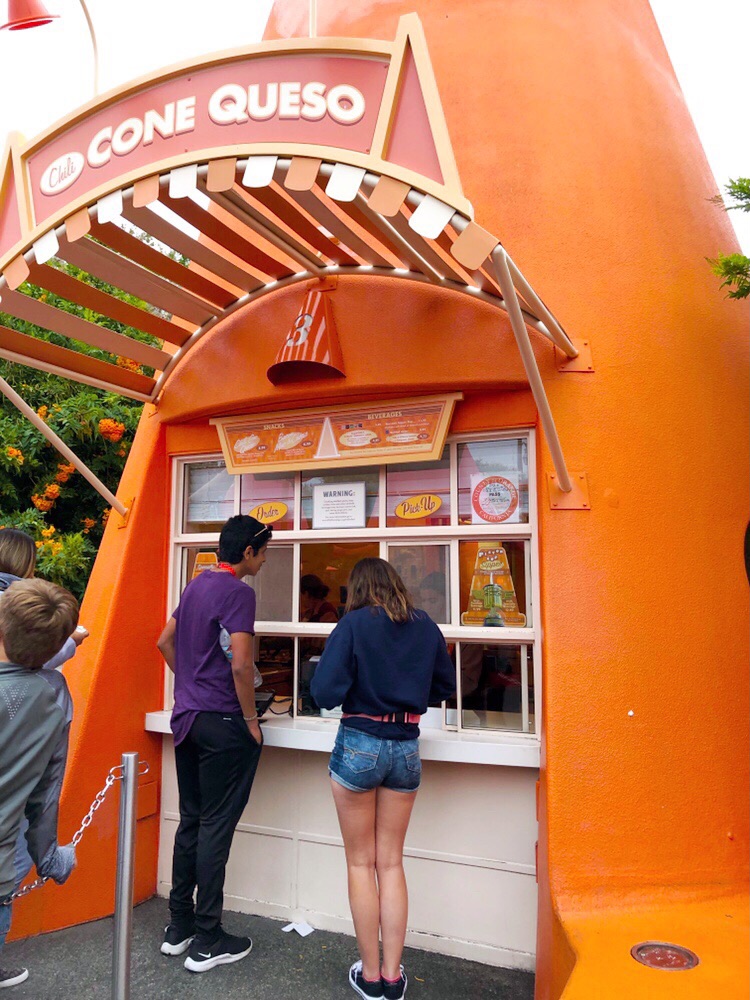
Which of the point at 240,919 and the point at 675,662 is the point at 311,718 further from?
the point at 675,662

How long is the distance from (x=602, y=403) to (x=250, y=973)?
3.18 meters

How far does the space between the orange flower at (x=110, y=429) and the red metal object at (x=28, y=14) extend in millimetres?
3701

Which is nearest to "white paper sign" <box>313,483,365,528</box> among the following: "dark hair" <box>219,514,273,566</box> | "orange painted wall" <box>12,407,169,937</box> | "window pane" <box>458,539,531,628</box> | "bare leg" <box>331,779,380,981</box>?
"dark hair" <box>219,514,273,566</box>

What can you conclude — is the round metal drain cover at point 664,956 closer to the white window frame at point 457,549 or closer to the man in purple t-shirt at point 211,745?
the white window frame at point 457,549

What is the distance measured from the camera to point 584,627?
3465mm

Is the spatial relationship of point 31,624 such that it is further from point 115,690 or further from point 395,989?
point 395,989

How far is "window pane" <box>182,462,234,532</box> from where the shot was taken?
4797 millimetres

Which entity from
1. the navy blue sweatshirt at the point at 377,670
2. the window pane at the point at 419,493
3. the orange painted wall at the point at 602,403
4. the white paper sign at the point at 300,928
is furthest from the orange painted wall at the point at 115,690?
the navy blue sweatshirt at the point at 377,670

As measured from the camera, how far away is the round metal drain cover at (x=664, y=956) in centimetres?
268

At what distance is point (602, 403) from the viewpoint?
12.0 feet

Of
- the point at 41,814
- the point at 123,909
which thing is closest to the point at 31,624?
the point at 41,814

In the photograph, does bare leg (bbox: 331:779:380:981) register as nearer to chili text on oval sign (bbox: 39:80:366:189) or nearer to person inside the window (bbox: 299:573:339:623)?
person inside the window (bbox: 299:573:339:623)

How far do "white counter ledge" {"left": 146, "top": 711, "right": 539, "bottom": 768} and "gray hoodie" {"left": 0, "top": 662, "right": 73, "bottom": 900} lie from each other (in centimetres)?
158

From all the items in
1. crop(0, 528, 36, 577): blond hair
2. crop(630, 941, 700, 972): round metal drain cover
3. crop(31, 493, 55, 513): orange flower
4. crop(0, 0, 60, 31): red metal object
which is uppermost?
crop(0, 0, 60, 31): red metal object
